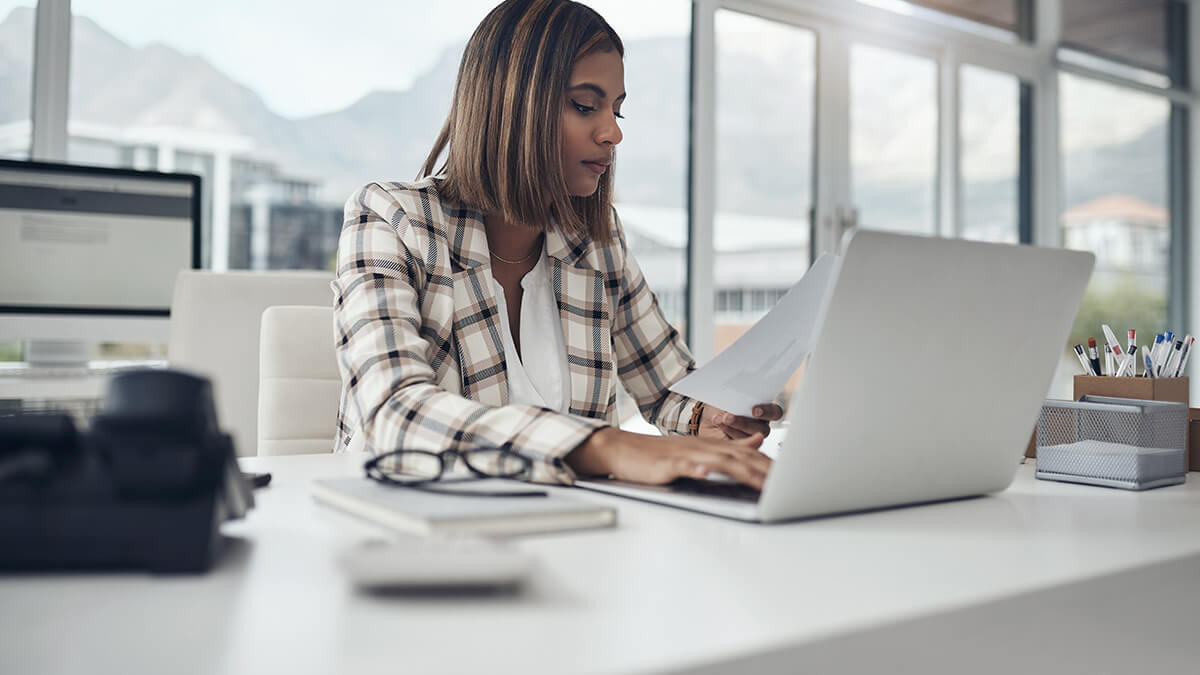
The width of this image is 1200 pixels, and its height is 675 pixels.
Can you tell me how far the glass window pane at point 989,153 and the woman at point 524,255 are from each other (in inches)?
128

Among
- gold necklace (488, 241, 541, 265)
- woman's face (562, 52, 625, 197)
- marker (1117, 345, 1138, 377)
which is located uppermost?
woman's face (562, 52, 625, 197)

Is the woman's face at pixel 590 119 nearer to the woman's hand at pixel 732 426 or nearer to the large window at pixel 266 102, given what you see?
the woman's hand at pixel 732 426

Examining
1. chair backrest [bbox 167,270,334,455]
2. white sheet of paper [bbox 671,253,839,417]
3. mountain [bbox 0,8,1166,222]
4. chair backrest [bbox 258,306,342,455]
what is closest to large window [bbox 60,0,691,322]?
mountain [bbox 0,8,1166,222]

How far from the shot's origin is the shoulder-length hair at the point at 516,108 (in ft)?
3.89

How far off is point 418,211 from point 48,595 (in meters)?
0.78

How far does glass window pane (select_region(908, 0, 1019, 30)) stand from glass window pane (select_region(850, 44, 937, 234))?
0.80 ft

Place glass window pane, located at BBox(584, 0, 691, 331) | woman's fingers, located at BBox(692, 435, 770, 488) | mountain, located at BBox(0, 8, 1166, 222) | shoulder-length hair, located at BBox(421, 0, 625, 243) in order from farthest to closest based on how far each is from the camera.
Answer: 1. glass window pane, located at BBox(584, 0, 691, 331)
2. mountain, located at BBox(0, 8, 1166, 222)
3. shoulder-length hair, located at BBox(421, 0, 625, 243)
4. woman's fingers, located at BBox(692, 435, 770, 488)

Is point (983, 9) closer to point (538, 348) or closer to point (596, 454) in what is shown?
point (538, 348)

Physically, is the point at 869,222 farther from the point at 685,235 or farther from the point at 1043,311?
the point at 1043,311

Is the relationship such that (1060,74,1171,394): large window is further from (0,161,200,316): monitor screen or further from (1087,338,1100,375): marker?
(0,161,200,316): monitor screen

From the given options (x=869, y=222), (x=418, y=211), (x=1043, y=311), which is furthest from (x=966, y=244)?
(x=869, y=222)

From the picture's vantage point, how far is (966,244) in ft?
1.93

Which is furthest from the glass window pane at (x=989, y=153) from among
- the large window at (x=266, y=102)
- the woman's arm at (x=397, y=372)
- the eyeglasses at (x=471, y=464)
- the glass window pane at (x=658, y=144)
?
the eyeglasses at (x=471, y=464)

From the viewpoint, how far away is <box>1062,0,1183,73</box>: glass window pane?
15.0ft
